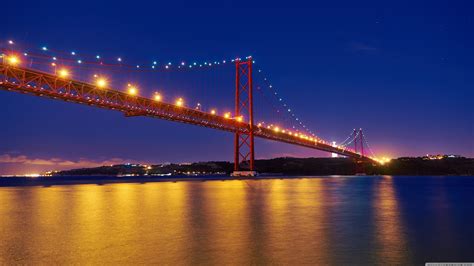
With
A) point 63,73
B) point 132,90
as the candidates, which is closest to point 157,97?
point 132,90

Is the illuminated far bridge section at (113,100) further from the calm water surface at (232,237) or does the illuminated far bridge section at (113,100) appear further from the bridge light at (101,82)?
the calm water surface at (232,237)

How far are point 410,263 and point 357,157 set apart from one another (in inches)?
3635

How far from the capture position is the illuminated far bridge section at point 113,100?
34.6 m

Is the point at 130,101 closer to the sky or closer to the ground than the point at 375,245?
closer to the sky

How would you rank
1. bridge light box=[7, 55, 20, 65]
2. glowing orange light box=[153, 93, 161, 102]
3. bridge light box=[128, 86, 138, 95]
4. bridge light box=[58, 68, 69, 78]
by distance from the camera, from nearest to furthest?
bridge light box=[7, 55, 20, 65], bridge light box=[58, 68, 69, 78], bridge light box=[128, 86, 138, 95], glowing orange light box=[153, 93, 161, 102]

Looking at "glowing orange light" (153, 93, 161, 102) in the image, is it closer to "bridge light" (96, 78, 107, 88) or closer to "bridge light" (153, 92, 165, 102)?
"bridge light" (153, 92, 165, 102)

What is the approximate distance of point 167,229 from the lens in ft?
33.8

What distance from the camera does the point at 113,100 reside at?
44.7 meters

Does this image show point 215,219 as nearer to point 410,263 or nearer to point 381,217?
point 381,217

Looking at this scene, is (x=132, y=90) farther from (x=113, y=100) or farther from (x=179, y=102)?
(x=179, y=102)

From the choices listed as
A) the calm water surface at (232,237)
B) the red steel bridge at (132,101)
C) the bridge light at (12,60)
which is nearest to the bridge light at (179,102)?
the red steel bridge at (132,101)

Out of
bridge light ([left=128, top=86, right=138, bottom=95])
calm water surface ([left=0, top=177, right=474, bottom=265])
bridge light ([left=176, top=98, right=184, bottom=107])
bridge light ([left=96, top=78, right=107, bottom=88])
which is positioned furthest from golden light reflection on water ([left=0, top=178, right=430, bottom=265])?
bridge light ([left=176, top=98, right=184, bottom=107])

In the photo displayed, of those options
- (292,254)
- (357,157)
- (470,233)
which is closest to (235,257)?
(292,254)

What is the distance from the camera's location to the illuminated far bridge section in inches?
1363
